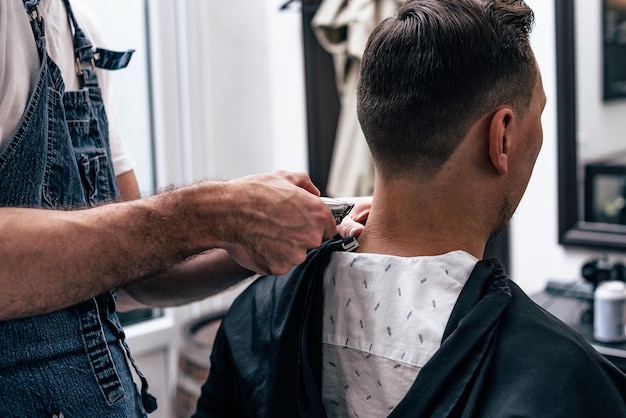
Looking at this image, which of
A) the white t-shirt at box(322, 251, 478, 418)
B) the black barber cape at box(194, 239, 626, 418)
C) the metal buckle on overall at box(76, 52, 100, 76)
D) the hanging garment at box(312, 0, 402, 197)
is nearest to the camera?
the black barber cape at box(194, 239, 626, 418)

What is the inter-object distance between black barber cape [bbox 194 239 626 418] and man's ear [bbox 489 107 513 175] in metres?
0.16

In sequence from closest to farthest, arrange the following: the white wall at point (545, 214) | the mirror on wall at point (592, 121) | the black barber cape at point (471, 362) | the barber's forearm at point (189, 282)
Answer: the black barber cape at point (471, 362) < the barber's forearm at point (189, 282) < the mirror on wall at point (592, 121) < the white wall at point (545, 214)

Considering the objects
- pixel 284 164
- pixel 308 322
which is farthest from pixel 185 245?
Answer: pixel 284 164

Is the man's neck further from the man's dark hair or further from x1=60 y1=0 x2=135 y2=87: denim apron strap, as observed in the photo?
x1=60 y1=0 x2=135 y2=87: denim apron strap

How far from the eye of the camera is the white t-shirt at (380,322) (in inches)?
39.2

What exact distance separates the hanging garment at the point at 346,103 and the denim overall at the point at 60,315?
1579mm

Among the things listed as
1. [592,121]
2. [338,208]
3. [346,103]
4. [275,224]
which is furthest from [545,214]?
[275,224]

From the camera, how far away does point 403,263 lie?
1039 millimetres

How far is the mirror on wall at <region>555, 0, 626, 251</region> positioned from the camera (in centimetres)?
214

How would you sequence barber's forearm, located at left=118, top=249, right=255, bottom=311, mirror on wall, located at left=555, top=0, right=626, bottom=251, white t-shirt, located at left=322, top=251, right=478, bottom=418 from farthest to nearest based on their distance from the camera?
mirror on wall, located at left=555, top=0, right=626, bottom=251 < barber's forearm, located at left=118, top=249, right=255, bottom=311 < white t-shirt, located at left=322, top=251, right=478, bottom=418

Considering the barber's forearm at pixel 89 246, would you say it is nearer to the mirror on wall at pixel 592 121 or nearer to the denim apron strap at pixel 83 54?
the denim apron strap at pixel 83 54

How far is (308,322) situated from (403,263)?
193 mm

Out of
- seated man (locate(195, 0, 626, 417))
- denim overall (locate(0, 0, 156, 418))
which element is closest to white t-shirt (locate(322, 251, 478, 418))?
seated man (locate(195, 0, 626, 417))

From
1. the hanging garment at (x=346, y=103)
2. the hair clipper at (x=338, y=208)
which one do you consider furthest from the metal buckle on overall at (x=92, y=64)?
the hanging garment at (x=346, y=103)
